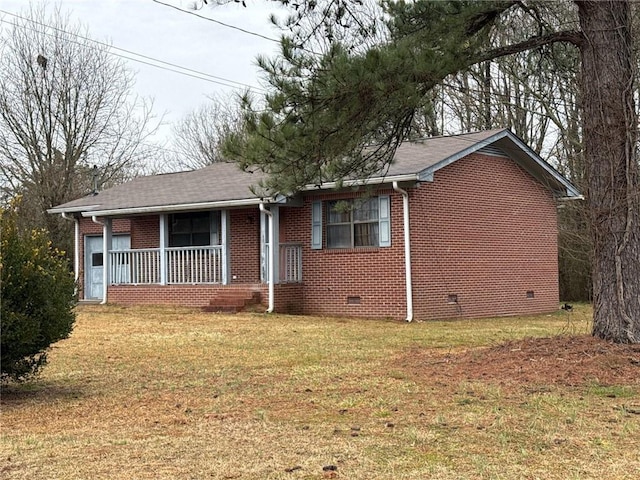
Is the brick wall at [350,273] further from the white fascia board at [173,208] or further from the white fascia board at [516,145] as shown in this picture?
the white fascia board at [173,208]

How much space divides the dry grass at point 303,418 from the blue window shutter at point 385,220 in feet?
19.5

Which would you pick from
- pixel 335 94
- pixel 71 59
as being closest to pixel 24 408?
→ pixel 335 94

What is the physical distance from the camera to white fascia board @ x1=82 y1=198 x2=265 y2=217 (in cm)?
1969

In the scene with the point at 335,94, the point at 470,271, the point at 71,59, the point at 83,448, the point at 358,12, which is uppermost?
the point at 71,59

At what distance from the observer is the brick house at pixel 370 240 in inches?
732

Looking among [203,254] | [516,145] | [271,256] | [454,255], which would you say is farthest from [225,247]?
[516,145]

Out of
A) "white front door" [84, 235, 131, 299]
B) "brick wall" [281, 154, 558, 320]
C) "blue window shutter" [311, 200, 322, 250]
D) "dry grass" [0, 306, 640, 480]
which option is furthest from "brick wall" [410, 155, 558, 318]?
"white front door" [84, 235, 131, 299]

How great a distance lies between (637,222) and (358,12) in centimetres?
446

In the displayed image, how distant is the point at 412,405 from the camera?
7.83 metres

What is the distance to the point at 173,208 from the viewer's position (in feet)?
68.8

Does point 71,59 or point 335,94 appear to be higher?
point 71,59

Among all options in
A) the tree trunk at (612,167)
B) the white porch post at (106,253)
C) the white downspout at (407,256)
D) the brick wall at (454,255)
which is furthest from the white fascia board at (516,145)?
the white porch post at (106,253)

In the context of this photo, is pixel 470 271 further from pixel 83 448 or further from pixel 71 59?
pixel 71 59

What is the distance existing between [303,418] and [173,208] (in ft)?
46.7
